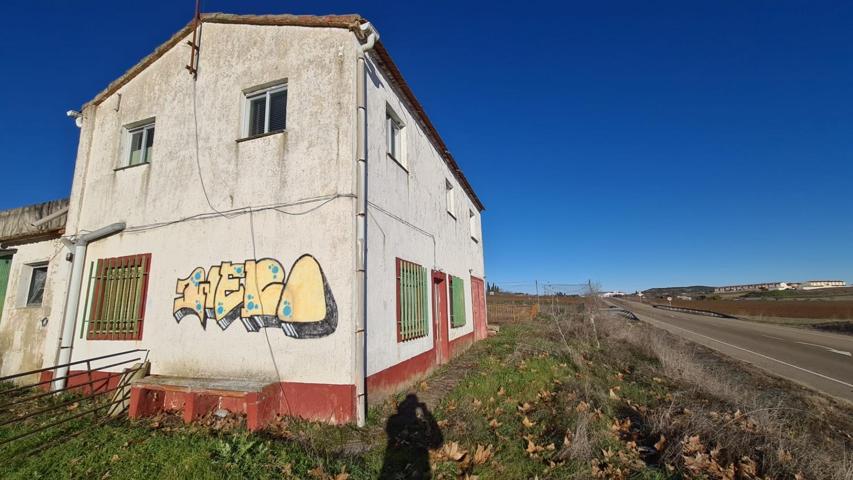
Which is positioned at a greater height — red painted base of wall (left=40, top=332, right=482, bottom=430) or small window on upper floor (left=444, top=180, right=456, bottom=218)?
small window on upper floor (left=444, top=180, right=456, bottom=218)

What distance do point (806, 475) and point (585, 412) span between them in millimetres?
2277

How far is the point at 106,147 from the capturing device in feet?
28.5

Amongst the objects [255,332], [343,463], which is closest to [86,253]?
[255,332]

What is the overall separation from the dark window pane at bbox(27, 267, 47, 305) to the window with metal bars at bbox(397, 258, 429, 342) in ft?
28.7

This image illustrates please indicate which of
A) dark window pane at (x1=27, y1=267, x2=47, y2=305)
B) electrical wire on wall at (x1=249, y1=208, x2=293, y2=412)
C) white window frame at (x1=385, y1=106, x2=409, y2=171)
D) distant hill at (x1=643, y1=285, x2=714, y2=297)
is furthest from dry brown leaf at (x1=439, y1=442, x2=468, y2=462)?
distant hill at (x1=643, y1=285, x2=714, y2=297)

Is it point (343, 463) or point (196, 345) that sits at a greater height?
point (196, 345)

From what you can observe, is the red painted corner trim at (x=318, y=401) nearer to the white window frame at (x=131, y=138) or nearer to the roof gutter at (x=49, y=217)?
the white window frame at (x=131, y=138)

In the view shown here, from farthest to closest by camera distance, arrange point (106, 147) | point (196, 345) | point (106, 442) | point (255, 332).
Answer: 1. point (106, 147)
2. point (196, 345)
3. point (255, 332)
4. point (106, 442)

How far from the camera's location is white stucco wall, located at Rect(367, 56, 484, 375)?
6254mm

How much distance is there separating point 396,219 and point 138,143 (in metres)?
6.36

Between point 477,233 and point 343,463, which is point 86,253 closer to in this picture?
point 343,463

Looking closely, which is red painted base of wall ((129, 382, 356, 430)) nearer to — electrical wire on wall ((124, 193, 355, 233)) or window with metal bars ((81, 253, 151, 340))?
window with metal bars ((81, 253, 151, 340))

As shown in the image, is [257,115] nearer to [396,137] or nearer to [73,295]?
[396,137]

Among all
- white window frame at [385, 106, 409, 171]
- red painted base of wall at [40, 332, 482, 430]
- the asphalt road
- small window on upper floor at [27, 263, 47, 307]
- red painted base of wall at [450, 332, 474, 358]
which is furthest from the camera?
red painted base of wall at [450, 332, 474, 358]
